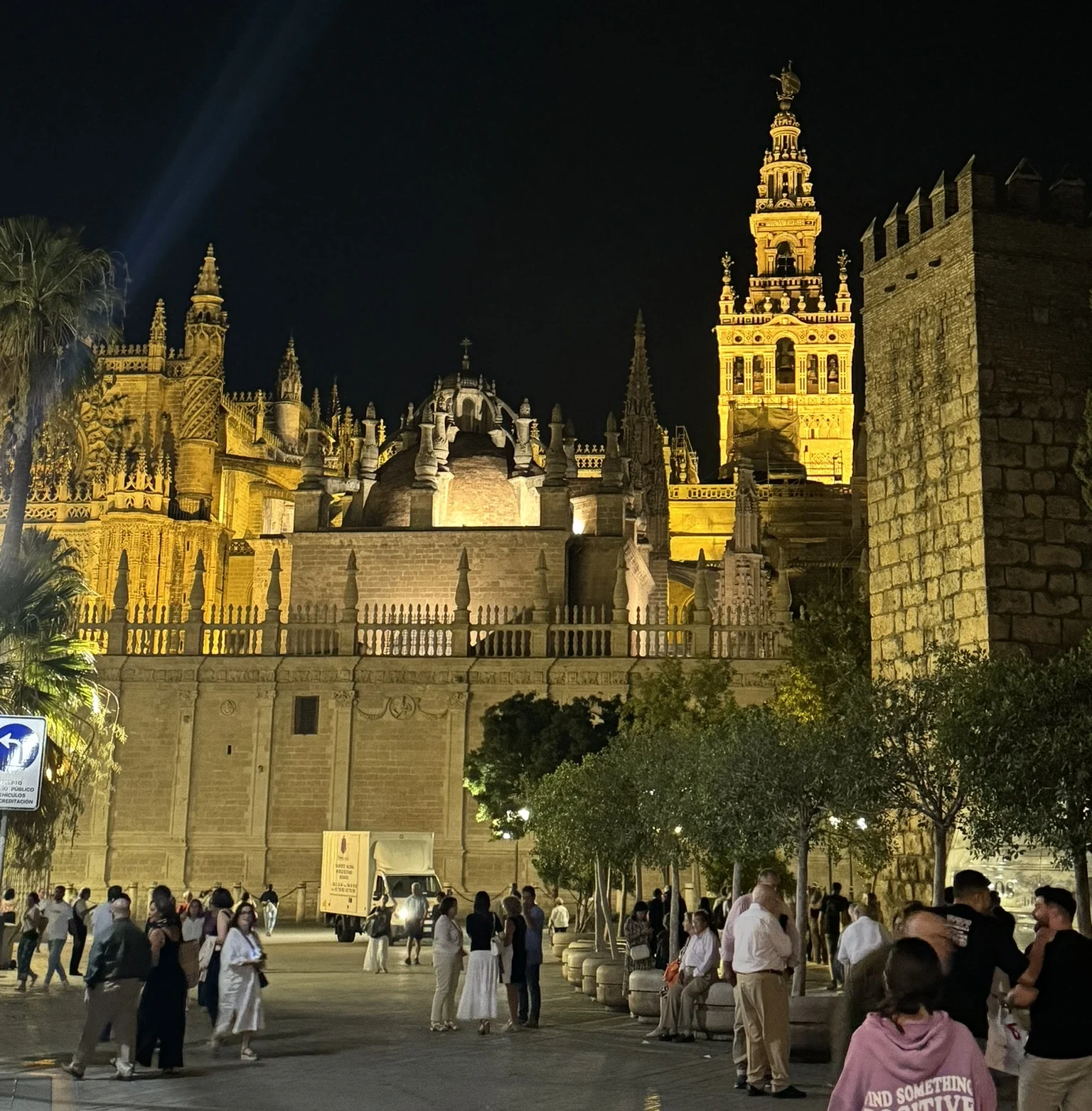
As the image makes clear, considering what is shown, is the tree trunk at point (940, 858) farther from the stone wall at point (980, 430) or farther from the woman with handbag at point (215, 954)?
the woman with handbag at point (215, 954)

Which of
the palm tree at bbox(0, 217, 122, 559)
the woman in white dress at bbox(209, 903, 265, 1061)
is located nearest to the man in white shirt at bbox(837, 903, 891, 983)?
the woman in white dress at bbox(209, 903, 265, 1061)

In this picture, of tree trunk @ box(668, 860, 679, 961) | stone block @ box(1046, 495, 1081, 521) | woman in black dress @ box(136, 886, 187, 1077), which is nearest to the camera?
woman in black dress @ box(136, 886, 187, 1077)

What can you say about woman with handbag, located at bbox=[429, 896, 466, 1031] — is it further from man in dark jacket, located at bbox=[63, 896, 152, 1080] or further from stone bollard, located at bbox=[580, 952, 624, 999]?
stone bollard, located at bbox=[580, 952, 624, 999]

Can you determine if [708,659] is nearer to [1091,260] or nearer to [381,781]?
[381,781]

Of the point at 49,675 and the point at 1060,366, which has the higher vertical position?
the point at 1060,366

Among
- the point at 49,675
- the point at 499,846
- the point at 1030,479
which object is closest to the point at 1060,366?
the point at 1030,479

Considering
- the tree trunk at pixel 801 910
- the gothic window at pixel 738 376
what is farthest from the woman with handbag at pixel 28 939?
the gothic window at pixel 738 376

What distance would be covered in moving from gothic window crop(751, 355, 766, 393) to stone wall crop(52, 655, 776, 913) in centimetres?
5618

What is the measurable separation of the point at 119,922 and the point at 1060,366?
1201 cm

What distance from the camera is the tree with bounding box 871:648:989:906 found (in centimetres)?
1359

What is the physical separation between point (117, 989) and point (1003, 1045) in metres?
6.58

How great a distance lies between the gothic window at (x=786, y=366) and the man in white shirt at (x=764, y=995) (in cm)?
8130

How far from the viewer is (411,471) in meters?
43.7

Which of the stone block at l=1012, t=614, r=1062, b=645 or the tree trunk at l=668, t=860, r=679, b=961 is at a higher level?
the stone block at l=1012, t=614, r=1062, b=645
